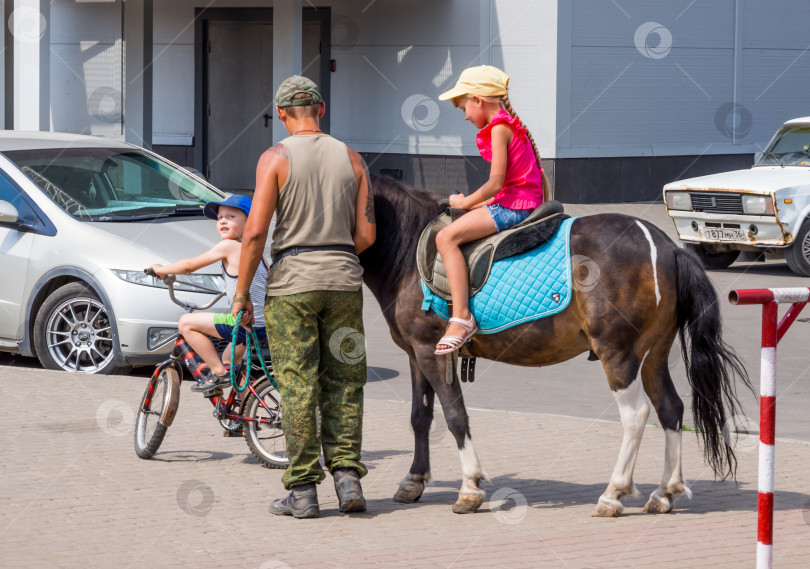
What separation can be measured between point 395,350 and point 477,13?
14.4m

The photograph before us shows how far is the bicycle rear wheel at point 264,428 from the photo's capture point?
7.26 m

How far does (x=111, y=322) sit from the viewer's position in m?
9.76

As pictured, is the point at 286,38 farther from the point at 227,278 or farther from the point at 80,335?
the point at 227,278

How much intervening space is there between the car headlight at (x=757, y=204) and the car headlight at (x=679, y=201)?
3.04 ft

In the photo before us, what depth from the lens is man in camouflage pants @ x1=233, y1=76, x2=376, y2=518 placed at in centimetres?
620

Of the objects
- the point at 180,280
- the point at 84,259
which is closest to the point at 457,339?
the point at 180,280

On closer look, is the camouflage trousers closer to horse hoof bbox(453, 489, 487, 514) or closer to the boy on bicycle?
horse hoof bbox(453, 489, 487, 514)

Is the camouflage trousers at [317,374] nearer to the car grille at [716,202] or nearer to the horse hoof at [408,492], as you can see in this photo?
the horse hoof at [408,492]

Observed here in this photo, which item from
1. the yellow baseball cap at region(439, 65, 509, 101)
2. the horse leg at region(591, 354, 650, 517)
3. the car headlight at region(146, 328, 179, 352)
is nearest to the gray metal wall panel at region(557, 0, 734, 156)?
the car headlight at region(146, 328, 179, 352)

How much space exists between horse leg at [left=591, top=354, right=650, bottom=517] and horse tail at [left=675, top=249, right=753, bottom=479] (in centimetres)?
35

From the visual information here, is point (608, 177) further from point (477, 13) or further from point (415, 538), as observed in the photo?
point (415, 538)

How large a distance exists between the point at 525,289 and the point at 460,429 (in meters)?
0.79

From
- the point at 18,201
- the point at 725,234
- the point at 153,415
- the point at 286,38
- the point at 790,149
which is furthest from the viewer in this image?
the point at 286,38

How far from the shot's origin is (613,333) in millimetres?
6301
